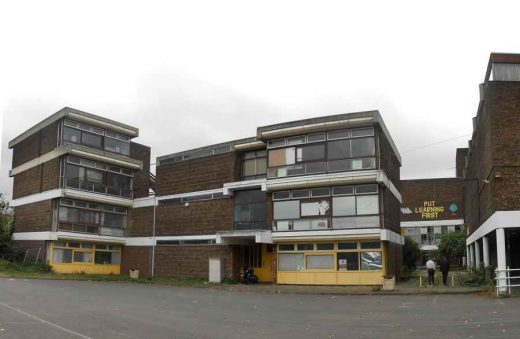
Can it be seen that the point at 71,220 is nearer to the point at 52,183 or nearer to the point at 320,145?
the point at 52,183

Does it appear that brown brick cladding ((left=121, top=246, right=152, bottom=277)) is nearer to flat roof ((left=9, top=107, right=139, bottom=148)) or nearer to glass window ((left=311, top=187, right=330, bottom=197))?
flat roof ((left=9, top=107, right=139, bottom=148))

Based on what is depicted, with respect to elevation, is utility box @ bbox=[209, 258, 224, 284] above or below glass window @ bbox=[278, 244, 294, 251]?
below

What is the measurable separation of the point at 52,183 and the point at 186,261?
11028 millimetres

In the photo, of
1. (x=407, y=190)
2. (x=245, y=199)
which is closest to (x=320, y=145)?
(x=245, y=199)

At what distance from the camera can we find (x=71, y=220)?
3600cm

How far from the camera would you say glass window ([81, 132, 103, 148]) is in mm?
37625

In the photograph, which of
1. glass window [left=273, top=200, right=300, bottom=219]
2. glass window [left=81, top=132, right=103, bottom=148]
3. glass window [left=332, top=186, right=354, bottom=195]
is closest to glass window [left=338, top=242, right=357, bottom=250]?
glass window [left=332, top=186, right=354, bottom=195]

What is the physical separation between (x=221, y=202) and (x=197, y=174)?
9.75 feet

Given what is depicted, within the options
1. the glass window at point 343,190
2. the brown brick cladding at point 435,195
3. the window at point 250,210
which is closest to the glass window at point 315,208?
the glass window at point 343,190

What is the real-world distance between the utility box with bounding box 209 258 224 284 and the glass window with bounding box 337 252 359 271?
729 centimetres

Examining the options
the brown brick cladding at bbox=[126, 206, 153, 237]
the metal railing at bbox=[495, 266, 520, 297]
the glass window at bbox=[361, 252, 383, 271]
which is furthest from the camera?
the brown brick cladding at bbox=[126, 206, 153, 237]

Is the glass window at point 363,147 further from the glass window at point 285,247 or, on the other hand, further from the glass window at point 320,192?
the glass window at point 285,247

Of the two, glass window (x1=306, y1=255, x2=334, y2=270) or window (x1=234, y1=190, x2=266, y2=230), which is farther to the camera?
window (x1=234, y1=190, x2=266, y2=230)

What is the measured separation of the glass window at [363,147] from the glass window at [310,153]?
5.64ft
